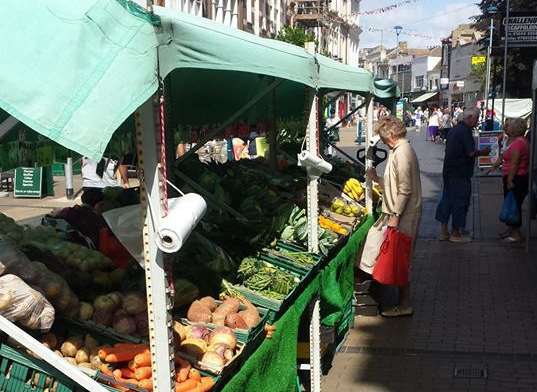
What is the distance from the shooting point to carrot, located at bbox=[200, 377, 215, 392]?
8.87ft

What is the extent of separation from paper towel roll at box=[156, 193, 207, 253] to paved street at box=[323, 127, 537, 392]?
10.0 ft

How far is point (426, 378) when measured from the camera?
16.8 feet

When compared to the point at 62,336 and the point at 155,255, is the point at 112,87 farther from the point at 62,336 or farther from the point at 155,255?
the point at 62,336

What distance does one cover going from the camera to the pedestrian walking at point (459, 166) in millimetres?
8641

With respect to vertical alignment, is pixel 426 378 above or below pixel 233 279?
below

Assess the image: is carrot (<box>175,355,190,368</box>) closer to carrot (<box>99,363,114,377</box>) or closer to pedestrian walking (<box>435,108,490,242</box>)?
carrot (<box>99,363,114,377</box>)

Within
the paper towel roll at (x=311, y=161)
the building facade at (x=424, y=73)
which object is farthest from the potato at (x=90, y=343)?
the building facade at (x=424, y=73)

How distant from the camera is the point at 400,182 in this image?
19.4 feet

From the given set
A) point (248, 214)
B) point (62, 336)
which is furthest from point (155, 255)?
point (248, 214)

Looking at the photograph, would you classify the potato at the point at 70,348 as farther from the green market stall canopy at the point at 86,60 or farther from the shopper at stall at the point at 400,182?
the shopper at stall at the point at 400,182

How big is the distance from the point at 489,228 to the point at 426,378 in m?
6.06

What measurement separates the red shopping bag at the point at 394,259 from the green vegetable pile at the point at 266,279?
200cm

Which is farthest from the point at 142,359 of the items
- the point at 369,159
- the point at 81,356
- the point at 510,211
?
the point at 510,211

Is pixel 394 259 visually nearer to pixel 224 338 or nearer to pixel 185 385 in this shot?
pixel 224 338
